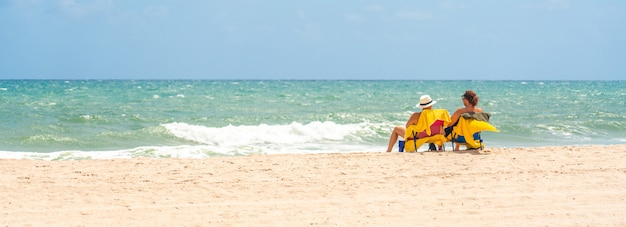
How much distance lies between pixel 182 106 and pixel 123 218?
19646 mm

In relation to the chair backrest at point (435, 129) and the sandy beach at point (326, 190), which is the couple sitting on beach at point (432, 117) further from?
the sandy beach at point (326, 190)

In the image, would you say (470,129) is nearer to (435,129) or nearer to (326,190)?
(435,129)

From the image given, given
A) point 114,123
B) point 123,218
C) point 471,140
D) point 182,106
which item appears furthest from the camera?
point 182,106

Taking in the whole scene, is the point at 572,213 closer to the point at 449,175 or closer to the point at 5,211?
the point at 449,175

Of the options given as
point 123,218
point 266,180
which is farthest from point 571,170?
point 123,218

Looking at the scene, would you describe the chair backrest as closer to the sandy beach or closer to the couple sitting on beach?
the couple sitting on beach

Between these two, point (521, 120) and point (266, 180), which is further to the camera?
point (521, 120)

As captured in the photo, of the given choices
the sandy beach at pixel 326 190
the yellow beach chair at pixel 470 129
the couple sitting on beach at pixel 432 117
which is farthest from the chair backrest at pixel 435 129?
the sandy beach at pixel 326 190

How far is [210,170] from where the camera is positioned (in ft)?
26.1

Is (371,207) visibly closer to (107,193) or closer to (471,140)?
(107,193)

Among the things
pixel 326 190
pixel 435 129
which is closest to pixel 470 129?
pixel 435 129

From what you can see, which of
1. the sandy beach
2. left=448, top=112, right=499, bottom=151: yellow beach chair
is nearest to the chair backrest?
left=448, top=112, right=499, bottom=151: yellow beach chair

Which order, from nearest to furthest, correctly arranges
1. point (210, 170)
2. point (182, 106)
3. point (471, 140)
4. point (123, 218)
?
point (123, 218) → point (210, 170) → point (471, 140) → point (182, 106)

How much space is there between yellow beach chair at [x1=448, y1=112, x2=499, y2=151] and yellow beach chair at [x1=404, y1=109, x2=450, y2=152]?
161mm
